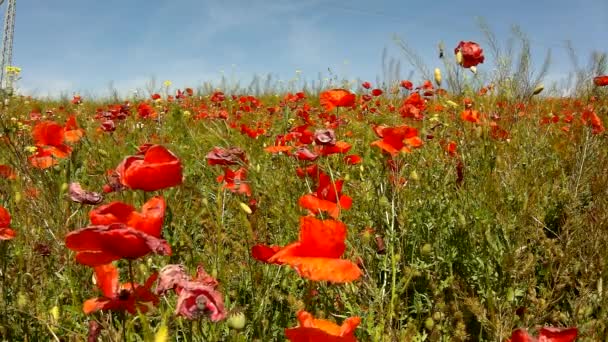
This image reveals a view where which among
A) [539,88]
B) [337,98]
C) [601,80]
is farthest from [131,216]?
[601,80]

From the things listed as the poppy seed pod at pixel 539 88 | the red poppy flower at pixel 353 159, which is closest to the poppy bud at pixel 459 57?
the poppy seed pod at pixel 539 88

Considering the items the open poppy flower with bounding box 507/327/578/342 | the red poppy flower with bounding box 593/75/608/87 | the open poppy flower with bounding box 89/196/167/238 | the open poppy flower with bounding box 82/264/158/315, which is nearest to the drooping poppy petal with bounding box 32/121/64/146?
the open poppy flower with bounding box 82/264/158/315

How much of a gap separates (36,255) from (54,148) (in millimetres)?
743

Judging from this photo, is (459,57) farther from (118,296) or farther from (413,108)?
(118,296)

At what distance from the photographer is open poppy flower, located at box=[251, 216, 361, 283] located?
39.9 inches

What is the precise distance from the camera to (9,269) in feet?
6.26

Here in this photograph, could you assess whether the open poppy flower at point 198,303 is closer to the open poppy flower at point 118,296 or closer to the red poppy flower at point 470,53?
the open poppy flower at point 118,296

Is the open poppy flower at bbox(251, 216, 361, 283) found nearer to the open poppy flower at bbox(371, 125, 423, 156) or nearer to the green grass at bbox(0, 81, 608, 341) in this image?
the green grass at bbox(0, 81, 608, 341)

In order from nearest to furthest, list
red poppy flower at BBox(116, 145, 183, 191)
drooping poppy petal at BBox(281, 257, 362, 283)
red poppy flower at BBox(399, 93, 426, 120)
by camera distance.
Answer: drooping poppy petal at BBox(281, 257, 362, 283), red poppy flower at BBox(116, 145, 183, 191), red poppy flower at BBox(399, 93, 426, 120)

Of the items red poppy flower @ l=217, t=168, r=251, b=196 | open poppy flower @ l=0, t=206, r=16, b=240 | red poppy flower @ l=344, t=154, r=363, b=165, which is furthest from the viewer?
red poppy flower @ l=344, t=154, r=363, b=165

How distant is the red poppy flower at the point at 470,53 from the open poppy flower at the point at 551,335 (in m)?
2.00

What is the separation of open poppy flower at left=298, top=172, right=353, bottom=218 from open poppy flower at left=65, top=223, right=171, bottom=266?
65 cm

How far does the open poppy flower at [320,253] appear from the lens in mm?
1013

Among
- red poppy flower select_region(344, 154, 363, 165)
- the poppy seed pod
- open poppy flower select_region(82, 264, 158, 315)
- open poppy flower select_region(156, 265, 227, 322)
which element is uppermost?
the poppy seed pod
